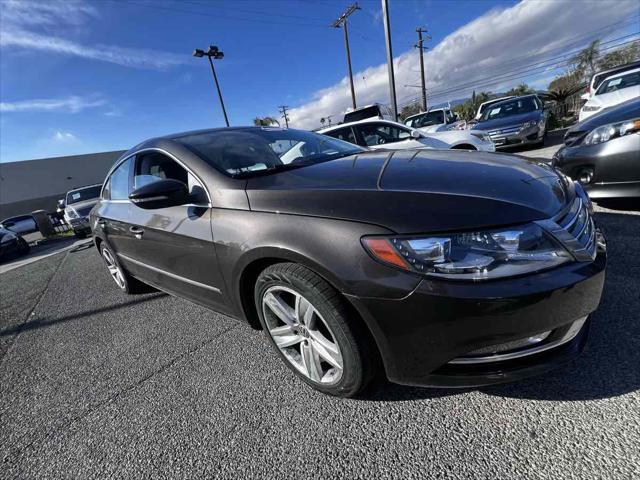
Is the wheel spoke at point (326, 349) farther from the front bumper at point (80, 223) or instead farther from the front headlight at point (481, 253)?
the front bumper at point (80, 223)

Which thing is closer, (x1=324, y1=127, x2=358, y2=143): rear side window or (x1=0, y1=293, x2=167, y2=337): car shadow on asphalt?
(x1=0, y1=293, x2=167, y2=337): car shadow on asphalt

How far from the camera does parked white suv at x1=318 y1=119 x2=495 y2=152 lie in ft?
20.9

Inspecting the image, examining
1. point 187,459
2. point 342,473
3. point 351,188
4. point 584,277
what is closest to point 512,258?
point 584,277

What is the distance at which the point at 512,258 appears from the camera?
120 centimetres

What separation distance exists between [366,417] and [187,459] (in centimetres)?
83

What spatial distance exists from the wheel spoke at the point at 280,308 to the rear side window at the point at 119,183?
1947mm

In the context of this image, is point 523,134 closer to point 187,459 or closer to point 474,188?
point 474,188

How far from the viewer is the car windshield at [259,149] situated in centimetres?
210

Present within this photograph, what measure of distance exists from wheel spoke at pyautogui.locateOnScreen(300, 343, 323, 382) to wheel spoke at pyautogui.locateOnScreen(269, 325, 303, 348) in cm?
5

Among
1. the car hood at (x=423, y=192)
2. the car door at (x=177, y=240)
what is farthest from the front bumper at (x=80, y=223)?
the car hood at (x=423, y=192)

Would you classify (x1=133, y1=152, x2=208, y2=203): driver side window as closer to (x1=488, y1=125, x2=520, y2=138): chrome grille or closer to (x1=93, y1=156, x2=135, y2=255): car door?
(x1=93, y1=156, x2=135, y2=255): car door

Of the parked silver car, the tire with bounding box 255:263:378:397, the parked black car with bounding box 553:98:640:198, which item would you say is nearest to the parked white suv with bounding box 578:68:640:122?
the parked black car with bounding box 553:98:640:198

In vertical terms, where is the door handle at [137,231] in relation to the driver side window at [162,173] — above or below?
below

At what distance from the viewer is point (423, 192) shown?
139 cm
